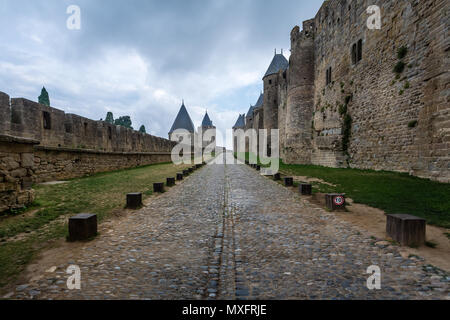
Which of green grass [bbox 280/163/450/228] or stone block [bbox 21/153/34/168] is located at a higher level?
stone block [bbox 21/153/34/168]

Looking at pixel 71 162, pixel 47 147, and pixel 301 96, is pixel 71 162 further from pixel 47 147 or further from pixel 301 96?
pixel 301 96

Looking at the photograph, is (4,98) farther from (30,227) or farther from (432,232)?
(432,232)

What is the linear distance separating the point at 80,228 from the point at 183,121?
51.5m

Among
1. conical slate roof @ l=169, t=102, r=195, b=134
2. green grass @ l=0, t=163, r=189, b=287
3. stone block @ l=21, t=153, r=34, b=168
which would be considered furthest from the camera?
conical slate roof @ l=169, t=102, r=195, b=134

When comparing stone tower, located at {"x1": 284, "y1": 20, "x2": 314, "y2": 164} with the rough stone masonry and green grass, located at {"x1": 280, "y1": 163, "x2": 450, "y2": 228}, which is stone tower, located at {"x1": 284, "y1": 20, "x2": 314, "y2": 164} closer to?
the rough stone masonry

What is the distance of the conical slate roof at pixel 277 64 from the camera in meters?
38.0

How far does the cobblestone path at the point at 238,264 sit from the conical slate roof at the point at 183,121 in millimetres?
49242

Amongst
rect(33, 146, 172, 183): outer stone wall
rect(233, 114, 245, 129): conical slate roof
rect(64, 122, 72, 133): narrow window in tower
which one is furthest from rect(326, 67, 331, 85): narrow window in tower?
rect(233, 114, 245, 129): conical slate roof

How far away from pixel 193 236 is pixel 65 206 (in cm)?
345

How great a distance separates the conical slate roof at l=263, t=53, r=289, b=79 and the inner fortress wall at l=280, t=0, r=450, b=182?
1838 cm

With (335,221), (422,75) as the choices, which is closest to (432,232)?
(335,221)

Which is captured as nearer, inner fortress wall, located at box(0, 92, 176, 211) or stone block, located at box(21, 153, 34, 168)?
inner fortress wall, located at box(0, 92, 176, 211)

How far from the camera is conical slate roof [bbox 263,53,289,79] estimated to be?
125 feet

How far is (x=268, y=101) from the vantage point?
1457 inches
